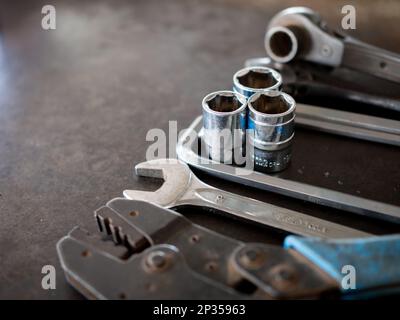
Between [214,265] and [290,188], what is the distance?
0.29 meters

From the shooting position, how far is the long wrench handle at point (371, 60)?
1.22 metres

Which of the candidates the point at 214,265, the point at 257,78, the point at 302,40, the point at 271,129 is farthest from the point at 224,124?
the point at 302,40

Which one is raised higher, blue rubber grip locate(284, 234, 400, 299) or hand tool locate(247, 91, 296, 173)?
hand tool locate(247, 91, 296, 173)

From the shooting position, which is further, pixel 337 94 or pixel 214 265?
pixel 337 94

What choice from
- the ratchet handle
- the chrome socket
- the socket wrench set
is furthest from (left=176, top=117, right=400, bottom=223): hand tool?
A: the ratchet handle

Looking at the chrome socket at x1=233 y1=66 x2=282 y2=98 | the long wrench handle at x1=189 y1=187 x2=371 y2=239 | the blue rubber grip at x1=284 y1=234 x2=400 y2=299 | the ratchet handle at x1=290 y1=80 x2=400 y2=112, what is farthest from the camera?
the ratchet handle at x1=290 y1=80 x2=400 y2=112

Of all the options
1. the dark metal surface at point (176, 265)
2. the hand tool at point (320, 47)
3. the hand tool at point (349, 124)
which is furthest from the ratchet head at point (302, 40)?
the dark metal surface at point (176, 265)

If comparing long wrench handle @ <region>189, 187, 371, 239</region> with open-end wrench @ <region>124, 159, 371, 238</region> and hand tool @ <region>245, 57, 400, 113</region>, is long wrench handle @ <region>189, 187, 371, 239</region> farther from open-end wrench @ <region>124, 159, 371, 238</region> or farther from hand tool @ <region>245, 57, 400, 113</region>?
hand tool @ <region>245, 57, 400, 113</region>

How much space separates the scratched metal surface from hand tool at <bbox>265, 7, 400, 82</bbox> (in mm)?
195

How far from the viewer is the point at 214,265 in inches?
31.1

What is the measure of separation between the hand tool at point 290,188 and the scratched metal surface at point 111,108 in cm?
2

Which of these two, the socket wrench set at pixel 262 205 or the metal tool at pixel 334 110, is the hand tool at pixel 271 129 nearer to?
the socket wrench set at pixel 262 205

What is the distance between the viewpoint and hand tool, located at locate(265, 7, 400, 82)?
1.24 meters

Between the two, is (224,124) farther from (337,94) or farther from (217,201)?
(337,94)
